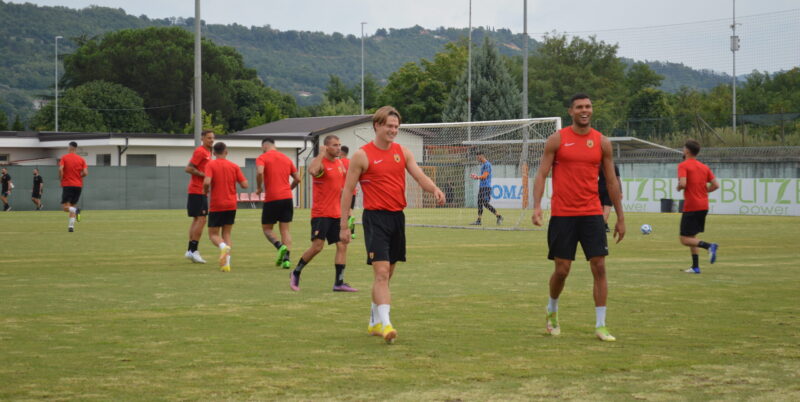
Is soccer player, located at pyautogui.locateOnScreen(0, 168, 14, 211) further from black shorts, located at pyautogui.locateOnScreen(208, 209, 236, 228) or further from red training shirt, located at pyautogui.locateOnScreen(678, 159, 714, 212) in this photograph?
red training shirt, located at pyautogui.locateOnScreen(678, 159, 714, 212)

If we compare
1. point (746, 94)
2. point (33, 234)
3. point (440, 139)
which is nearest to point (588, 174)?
point (33, 234)

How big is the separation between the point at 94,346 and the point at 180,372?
58.7 inches

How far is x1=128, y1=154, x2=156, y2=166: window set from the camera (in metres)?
53.2

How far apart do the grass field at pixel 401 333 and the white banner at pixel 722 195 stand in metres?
22.9

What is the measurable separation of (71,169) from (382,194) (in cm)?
2017

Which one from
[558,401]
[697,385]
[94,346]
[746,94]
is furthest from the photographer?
[746,94]

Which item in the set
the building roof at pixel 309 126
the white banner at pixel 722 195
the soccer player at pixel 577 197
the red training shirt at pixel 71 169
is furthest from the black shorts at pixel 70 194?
the building roof at pixel 309 126

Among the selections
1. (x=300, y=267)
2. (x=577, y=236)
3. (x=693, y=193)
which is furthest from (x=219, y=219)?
(x=577, y=236)

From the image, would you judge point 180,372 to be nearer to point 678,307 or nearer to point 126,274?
point 678,307

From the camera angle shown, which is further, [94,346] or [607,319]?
[607,319]

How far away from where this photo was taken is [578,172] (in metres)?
9.23

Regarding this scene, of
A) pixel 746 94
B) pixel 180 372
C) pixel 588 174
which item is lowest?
pixel 180 372

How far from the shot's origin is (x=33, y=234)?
84.8ft

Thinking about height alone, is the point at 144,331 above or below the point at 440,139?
below
